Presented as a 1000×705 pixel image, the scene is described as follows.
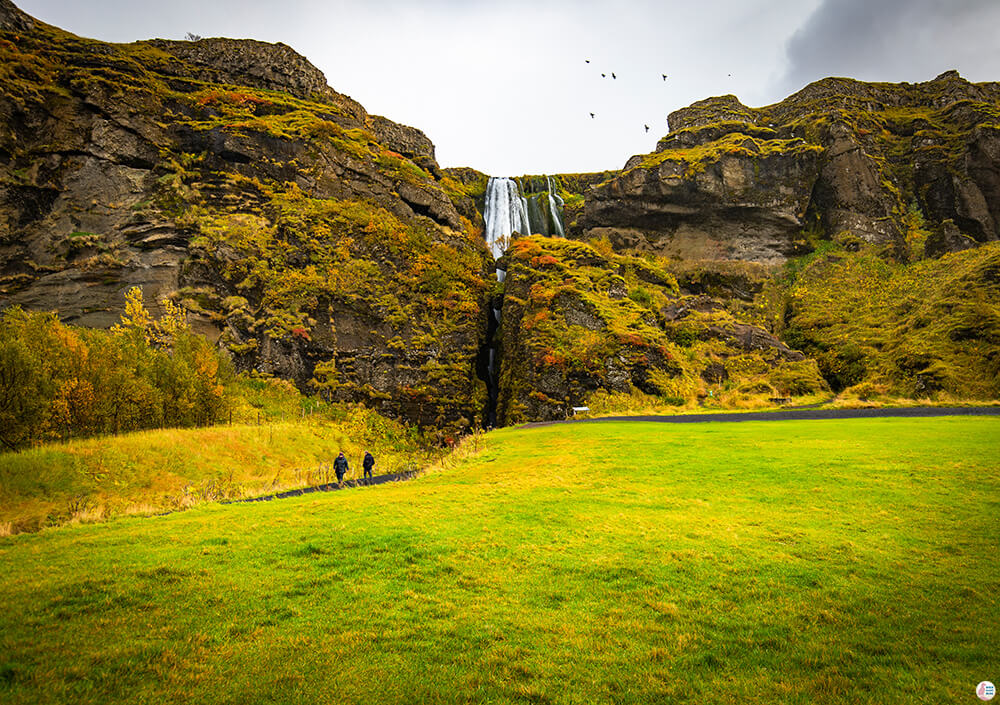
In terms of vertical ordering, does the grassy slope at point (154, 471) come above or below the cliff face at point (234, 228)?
below

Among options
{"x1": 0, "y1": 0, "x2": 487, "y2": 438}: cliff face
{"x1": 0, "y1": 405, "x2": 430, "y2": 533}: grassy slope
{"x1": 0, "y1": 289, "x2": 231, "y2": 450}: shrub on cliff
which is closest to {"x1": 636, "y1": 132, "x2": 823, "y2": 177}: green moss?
{"x1": 0, "y1": 0, "x2": 487, "y2": 438}: cliff face

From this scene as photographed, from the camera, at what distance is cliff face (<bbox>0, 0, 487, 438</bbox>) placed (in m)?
43.9

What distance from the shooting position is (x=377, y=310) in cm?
4969

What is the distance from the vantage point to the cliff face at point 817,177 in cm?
6519

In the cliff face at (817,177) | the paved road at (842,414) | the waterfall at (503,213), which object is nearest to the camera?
the paved road at (842,414)

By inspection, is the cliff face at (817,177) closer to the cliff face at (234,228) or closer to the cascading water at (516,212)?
the cascading water at (516,212)

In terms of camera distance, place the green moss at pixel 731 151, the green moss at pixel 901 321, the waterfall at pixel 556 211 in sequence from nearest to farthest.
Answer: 1. the green moss at pixel 901 321
2. the green moss at pixel 731 151
3. the waterfall at pixel 556 211

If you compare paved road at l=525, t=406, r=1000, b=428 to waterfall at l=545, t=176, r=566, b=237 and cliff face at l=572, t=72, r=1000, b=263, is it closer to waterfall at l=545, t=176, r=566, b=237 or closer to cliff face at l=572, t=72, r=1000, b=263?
cliff face at l=572, t=72, r=1000, b=263

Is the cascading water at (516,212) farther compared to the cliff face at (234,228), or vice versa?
the cascading water at (516,212)

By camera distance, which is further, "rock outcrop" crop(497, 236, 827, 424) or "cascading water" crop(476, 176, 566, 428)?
"cascading water" crop(476, 176, 566, 428)

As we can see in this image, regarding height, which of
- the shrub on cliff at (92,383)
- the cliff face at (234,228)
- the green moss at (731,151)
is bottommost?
the shrub on cliff at (92,383)

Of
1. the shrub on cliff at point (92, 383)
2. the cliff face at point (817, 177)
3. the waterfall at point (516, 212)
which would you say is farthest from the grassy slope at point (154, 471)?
the cliff face at point (817, 177)

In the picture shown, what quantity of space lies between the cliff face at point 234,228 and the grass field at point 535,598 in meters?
33.0

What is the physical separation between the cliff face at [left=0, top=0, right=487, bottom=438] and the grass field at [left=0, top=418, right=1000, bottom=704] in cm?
3300
